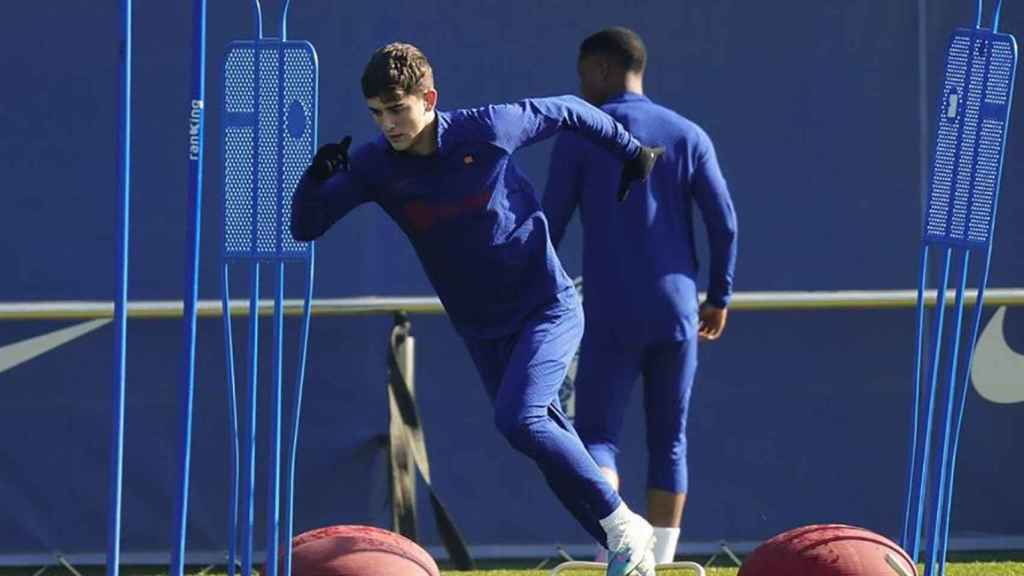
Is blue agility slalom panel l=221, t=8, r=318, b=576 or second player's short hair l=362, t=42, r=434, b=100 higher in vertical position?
second player's short hair l=362, t=42, r=434, b=100

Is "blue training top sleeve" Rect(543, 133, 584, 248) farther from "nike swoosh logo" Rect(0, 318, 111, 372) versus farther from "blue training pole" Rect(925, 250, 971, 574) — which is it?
"nike swoosh logo" Rect(0, 318, 111, 372)

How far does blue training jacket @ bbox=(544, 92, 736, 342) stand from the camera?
6859 mm

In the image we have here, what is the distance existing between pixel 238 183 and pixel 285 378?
2.82 metres

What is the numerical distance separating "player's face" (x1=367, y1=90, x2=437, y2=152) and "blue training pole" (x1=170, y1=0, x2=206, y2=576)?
586mm

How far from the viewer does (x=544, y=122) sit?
5.43 m

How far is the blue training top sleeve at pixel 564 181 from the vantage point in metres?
6.91

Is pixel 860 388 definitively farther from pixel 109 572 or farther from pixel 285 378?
pixel 109 572

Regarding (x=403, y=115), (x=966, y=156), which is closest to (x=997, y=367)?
(x=966, y=156)

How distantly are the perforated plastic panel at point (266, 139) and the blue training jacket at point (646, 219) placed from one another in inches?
65.5

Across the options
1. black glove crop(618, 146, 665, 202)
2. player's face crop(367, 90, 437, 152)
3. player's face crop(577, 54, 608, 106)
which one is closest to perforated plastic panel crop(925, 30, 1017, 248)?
black glove crop(618, 146, 665, 202)

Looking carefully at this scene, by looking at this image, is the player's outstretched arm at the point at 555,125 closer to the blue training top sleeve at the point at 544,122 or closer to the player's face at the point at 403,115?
the blue training top sleeve at the point at 544,122

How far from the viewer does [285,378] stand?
26.5 feet

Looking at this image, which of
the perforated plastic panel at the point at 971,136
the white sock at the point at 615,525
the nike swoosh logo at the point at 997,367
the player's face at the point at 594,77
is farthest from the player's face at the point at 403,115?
the nike swoosh logo at the point at 997,367

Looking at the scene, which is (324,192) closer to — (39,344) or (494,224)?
(494,224)
